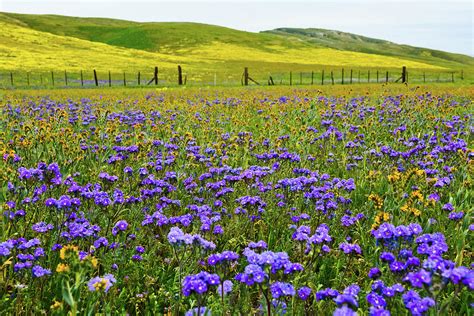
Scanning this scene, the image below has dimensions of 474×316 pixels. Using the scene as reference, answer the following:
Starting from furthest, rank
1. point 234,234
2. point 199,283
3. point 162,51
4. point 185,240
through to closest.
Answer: point 162,51 → point 234,234 → point 185,240 → point 199,283

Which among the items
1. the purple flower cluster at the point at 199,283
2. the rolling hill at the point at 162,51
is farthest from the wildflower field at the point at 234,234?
the rolling hill at the point at 162,51

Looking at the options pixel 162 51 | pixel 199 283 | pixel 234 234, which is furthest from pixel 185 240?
pixel 162 51

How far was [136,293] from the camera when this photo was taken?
409cm

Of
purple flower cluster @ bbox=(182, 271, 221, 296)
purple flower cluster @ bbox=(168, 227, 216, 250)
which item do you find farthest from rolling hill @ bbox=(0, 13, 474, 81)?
purple flower cluster @ bbox=(182, 271, 221, 296)

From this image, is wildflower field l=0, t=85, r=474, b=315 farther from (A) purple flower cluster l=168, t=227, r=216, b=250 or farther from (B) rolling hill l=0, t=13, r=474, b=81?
(B) rolling hill l=0, t=13, r=474, b=81

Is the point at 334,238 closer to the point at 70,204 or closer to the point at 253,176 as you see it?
the point at 253,176

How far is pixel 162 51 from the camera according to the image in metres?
105

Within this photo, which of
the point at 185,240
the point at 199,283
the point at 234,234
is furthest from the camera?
the point at 234,234

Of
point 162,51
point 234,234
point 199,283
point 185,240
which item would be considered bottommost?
point 234,234

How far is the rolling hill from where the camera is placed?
214 feet

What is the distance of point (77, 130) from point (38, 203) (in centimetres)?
556

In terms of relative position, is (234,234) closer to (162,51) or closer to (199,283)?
(199,283)

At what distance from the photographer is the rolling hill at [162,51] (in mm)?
65250

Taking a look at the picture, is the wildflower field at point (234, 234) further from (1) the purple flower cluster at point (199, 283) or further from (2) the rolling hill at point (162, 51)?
(2) the rolling hill at point (162, 51)
